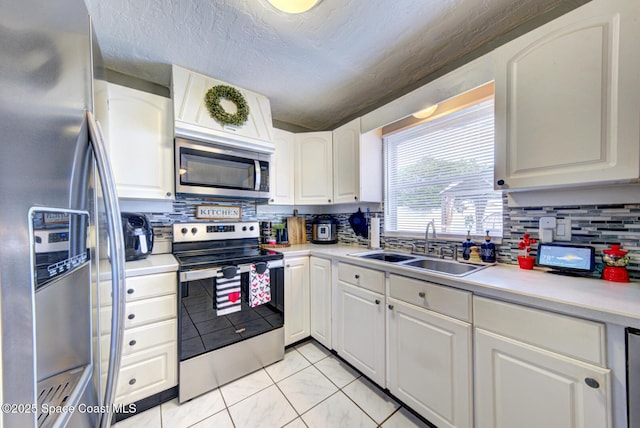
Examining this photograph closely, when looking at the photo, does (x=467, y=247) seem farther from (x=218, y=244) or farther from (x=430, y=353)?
(x=218, y=244)

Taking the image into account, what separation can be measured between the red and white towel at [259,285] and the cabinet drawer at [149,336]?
509mm

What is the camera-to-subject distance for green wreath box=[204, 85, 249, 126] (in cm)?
189

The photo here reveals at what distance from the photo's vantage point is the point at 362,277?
1754 mm

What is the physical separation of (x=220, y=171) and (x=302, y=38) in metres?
1.18

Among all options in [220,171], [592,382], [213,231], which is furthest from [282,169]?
[592,382]

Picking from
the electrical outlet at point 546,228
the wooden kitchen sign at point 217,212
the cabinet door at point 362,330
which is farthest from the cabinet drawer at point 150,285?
the electrical outlet at point 546,228

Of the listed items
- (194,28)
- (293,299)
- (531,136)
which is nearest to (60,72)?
(194,28)

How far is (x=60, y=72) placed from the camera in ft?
1.85

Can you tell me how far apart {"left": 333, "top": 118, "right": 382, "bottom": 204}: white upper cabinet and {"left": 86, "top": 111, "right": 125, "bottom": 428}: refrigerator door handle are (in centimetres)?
179

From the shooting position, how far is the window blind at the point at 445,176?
167 cm

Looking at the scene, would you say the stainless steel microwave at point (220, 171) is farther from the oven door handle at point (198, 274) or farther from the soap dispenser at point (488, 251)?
the soap dispenser at point (488, 251)

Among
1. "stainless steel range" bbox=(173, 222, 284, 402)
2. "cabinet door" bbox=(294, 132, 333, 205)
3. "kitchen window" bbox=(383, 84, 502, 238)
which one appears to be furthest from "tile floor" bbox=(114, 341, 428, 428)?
"cabinet door" bbox=(294, 132, 333, 205)

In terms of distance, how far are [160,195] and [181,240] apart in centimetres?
41

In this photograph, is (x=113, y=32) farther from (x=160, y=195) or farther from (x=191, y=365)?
(x=191, y=365)
